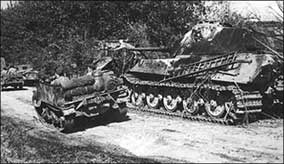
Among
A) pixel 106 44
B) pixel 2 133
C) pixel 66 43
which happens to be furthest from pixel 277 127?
pixel 66 43

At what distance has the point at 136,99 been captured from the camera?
15688 mm

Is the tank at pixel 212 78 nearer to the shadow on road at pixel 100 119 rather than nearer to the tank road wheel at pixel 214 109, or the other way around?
the tank road wheel at pixel 214 109

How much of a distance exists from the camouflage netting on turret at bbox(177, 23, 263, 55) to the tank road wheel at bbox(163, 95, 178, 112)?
1.91 metres

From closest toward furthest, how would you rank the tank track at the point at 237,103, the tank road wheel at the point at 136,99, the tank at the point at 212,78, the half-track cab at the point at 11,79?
the tank track at the point at 237,103, the tank at the point at 212,78, the tank road wheel at the point at 136,99, the half-track cab at the point at 11,79

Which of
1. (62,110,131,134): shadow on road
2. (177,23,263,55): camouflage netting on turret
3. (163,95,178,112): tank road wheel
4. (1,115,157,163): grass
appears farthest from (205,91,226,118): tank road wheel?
(1,115,157,163): grass

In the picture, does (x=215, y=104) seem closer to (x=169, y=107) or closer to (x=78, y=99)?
(x=169, y=107)

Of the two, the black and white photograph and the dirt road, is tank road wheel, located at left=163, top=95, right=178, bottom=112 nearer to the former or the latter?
the black and white photograph

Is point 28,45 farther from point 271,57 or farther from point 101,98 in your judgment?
point 271,57

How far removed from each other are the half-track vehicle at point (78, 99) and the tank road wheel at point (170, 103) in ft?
7.37

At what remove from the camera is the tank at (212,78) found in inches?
446

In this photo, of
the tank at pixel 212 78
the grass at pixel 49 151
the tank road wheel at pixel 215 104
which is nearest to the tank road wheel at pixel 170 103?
the tank at pixel 212 78

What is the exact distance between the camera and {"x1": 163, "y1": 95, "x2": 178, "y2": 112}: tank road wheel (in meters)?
13.8

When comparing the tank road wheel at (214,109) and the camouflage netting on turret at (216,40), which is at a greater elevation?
the camouflage netting on turret at (216,40)

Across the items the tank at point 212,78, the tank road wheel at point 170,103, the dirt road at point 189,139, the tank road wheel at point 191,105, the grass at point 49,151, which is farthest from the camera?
the tank road wheel at point 170,103
